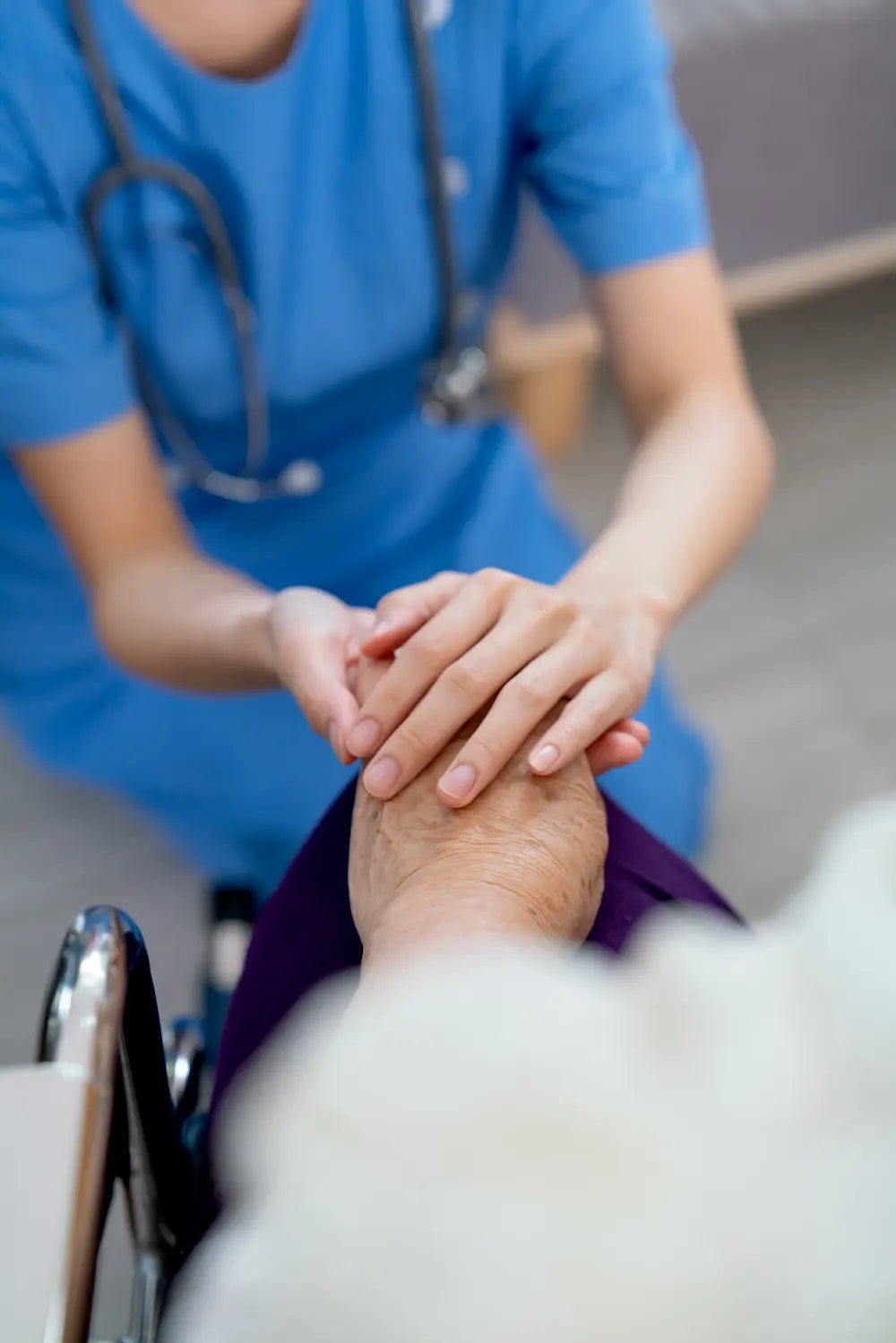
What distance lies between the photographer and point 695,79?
1404 millimetres

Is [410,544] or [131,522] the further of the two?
[410,544]

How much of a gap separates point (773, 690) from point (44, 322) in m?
0.98

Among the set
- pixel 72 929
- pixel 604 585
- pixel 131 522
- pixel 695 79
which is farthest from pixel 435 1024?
pixel 695 79

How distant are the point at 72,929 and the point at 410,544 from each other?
24.1 inches

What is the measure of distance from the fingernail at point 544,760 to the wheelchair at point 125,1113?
201 millimetres

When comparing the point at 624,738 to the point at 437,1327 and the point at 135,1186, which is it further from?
the point at 437,1327

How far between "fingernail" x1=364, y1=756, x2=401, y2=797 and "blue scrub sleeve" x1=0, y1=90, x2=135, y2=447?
1.17 feet

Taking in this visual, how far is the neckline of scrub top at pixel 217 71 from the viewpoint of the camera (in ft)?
2.43

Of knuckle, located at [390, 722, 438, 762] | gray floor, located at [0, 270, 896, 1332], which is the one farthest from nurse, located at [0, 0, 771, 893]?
gray floor, located at [0, 270, 896, 1332]

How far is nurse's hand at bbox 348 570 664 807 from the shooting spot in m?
0.60

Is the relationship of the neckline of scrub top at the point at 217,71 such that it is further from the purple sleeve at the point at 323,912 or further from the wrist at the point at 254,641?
the purple sleeve at the point at 323,912

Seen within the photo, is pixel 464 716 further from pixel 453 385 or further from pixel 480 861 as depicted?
pixel 453 385

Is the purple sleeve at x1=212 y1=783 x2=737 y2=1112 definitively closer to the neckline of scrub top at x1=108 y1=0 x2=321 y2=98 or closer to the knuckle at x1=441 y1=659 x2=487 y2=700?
the knuckle at x1=441 y1=659 x2=487 y2=700

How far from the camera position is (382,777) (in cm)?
60
